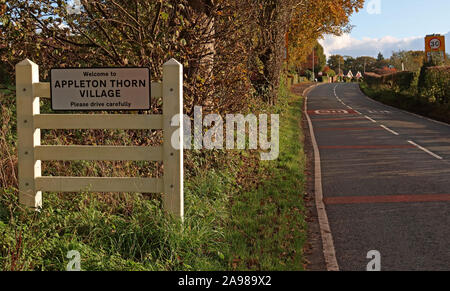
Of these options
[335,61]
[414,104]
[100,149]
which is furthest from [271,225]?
[335,61]

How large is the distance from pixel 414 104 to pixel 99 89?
85.3ft

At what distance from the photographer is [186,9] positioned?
326 inches

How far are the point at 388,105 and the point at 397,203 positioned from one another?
26803mm

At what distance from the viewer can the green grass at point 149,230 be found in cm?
477

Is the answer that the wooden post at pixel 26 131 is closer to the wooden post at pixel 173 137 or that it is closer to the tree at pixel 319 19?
the wooden post at pixel 173 137

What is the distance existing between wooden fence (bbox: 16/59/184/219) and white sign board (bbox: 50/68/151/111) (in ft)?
0.46

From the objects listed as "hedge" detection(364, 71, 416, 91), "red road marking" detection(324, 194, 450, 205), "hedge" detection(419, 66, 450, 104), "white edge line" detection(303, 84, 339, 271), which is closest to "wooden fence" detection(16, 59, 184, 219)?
"white edge line" detection(303, 84, 339, 271)

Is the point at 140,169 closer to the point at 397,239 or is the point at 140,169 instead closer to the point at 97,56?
the point at 97,56

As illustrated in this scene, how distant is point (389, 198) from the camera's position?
815 centimetres

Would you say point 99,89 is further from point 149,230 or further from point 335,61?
point 335,61

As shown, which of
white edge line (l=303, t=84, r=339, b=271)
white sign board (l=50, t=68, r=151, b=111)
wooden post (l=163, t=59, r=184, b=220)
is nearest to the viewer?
white edge line (l=303, t=84, r=339, b=271)

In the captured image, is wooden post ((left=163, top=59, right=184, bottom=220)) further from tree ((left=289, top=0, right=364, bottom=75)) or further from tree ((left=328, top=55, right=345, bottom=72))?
tree ((left=328, top=55, right=345, bottom=72))

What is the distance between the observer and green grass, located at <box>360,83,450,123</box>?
23.5m
